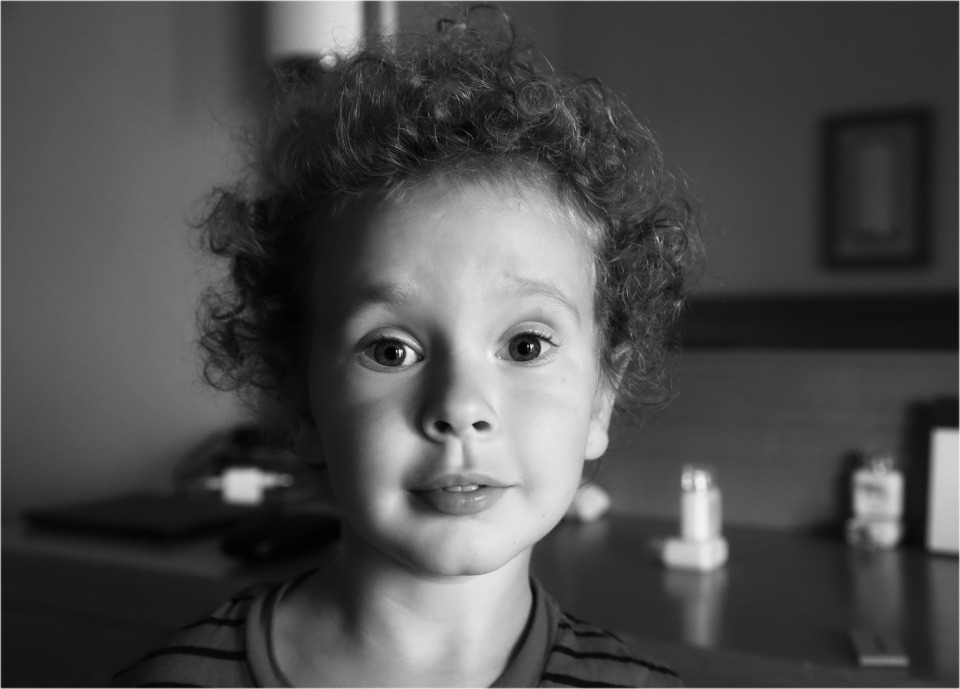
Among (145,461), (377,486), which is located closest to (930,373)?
(377,486)

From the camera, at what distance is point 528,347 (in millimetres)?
579

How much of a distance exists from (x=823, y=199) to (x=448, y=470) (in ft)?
2.72

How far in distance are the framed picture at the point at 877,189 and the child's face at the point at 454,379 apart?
68 centimetres

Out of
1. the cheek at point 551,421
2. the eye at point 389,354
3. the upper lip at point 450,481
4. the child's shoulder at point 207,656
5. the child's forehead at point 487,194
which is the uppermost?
the child's forehead at point 487,194

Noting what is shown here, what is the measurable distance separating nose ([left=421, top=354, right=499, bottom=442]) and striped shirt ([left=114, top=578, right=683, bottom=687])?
222 mm

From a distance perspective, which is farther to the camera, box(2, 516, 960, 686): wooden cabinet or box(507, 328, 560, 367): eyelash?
box(2, 516, 960, 686): wooden cabinet

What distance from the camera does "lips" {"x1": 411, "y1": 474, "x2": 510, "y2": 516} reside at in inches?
21.3

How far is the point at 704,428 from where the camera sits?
1.39 meters

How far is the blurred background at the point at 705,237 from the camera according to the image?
114 centimetres

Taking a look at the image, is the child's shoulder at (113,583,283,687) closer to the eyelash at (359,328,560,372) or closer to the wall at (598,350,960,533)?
the eyelash at (359,328,560,372)

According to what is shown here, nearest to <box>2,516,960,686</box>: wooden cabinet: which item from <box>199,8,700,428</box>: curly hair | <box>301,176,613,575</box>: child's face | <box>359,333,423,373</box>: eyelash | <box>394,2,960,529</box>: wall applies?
<box>394,2,960,529</box>: wall

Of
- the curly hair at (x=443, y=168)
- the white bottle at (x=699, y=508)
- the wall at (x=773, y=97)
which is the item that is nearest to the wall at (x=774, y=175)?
the wall at (x=773, y=97)

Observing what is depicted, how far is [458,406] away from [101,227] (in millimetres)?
1576

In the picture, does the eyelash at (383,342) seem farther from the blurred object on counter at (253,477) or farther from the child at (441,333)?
the blurred object on counter at (253,477)
